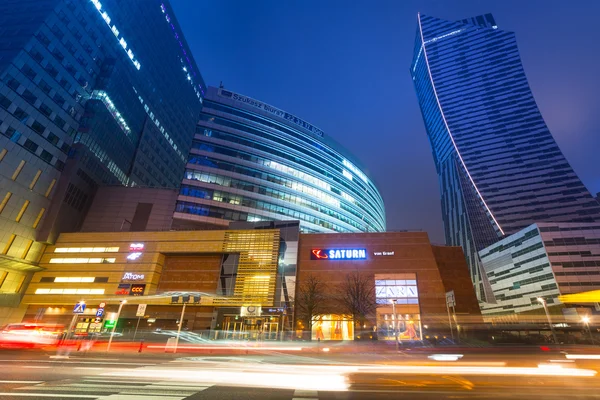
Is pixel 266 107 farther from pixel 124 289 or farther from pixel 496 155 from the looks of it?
pixel 496 155

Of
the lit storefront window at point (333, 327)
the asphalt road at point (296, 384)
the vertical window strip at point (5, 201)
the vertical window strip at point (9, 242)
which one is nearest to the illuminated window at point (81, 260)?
the vertical window strip at point (9, 242)

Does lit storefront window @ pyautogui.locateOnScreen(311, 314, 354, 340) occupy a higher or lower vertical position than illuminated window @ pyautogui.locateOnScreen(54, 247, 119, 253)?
lower

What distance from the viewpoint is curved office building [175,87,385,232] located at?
211 ft

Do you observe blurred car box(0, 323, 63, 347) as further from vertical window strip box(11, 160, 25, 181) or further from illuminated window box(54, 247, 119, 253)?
vertical window strip box(11, 160, 25, 181)

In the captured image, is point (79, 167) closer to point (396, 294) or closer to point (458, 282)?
point (396, 294)

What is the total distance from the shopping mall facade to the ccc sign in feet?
0.56

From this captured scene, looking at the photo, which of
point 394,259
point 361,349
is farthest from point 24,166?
point 394,259

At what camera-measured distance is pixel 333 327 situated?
4466 cm

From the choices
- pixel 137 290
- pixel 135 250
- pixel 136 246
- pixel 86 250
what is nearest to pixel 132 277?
pixel 137 290

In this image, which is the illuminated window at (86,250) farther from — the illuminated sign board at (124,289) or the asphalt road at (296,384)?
the asphalt road at (296,384)

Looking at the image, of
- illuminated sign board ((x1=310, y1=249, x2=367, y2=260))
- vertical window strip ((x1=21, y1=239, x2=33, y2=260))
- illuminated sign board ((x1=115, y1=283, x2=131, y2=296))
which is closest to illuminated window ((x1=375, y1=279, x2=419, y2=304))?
illuminated sign board ((x1=310, y1=249, x2=367, y2=260))

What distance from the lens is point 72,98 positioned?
2312 inches

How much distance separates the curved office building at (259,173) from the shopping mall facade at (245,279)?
12.4 meters

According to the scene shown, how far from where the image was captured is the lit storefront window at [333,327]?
43844mm
